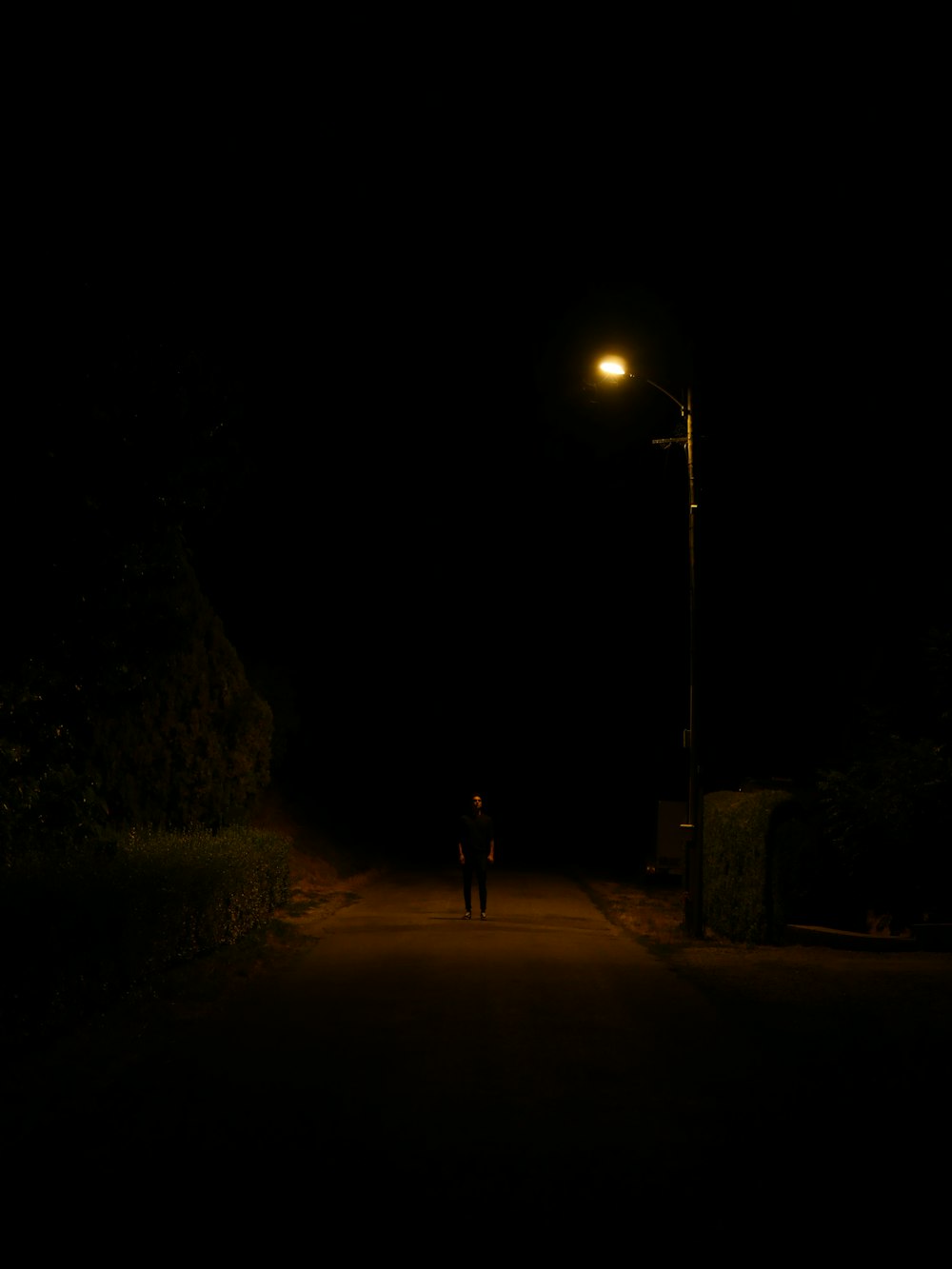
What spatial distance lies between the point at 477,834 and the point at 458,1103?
39.0 ft

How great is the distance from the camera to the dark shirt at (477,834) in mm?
18719

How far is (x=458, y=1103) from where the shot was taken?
685 centimetres

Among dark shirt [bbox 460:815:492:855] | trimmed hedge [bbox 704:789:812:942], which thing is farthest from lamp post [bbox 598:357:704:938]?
dark shirt [bbox 460:815:492:855]

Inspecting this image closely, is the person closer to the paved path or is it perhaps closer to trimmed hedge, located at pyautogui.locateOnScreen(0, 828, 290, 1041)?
trimmed hedge, located at pyautogui.locateOnScreen(0, 828, 290, 1041)

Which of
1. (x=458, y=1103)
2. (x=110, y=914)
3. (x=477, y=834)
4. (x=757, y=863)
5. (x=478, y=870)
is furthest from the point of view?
(x=478, y=870)

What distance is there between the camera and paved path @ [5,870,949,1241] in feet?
17.9

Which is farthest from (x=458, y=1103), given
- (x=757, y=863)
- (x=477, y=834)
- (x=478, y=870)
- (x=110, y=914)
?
(x=478, y=870)

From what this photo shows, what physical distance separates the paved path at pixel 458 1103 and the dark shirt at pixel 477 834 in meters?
6.79

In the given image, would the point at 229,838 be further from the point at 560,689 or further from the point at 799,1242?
the point at 560,689

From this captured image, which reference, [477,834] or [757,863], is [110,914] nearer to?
[477,834]

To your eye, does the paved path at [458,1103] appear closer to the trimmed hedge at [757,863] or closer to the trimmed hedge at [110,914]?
the trimmed hedge at [110,914]

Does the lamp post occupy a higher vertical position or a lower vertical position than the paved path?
higher

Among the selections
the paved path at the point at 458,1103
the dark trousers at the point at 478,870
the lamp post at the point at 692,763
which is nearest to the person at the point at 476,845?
the dark trousers at the point at 478,870

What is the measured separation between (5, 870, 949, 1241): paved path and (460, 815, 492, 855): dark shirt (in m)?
6.79
